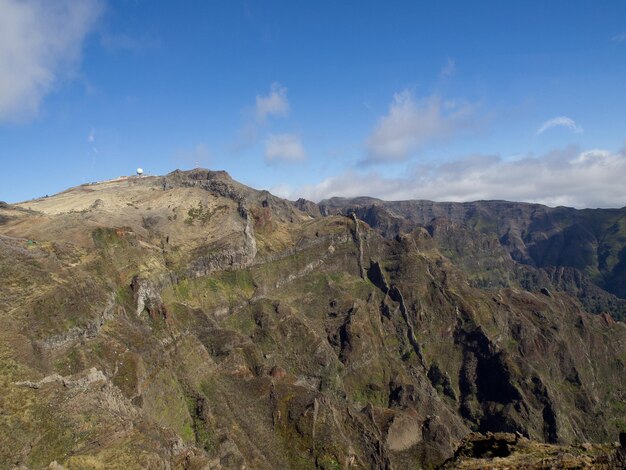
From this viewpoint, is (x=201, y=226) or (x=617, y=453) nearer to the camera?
(x=617, y=453)

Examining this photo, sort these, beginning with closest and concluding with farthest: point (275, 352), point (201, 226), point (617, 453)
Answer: point (617, 453)
point (275, 352)
point (201, 226)

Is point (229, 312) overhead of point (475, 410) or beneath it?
overhead

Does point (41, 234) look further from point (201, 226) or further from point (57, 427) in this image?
point (57, 427)

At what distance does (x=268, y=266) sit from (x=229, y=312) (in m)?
35.5

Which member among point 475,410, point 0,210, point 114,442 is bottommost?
point 475,410

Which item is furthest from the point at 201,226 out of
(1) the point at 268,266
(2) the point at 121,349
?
(2) the point at 121,349

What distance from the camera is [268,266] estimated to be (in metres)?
200

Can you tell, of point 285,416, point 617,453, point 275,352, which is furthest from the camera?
point 275,352

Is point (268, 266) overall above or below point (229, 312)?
above

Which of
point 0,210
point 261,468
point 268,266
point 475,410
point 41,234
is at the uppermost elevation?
point 0,210

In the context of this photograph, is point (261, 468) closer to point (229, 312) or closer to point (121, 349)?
point (121, 349)

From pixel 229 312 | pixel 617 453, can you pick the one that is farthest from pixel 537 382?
pixel 617 453

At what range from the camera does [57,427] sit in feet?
202

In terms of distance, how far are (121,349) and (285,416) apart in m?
50.6
